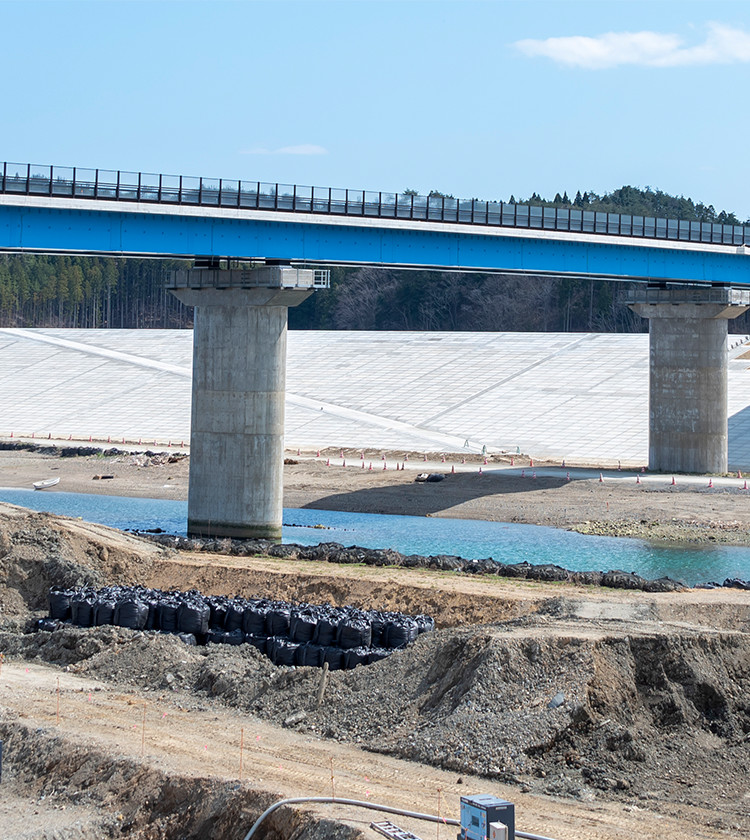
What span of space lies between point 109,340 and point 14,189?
244 feet

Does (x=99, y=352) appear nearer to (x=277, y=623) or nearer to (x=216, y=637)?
(x=216, y=637)

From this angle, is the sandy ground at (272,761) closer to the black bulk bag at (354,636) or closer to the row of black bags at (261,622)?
the row of black bags at (261,622)

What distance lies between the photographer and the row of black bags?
2723 cm

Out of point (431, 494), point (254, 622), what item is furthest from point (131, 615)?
point (431, 494)

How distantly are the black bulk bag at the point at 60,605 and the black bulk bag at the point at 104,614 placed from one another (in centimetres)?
133

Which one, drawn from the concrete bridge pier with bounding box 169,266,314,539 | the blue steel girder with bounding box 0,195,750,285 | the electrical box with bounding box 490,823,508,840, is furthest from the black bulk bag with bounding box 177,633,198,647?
the blue steel girder with bounding box 0,195,750,285

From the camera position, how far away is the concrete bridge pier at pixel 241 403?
45875 millimetres

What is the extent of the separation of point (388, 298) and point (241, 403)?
118 meters

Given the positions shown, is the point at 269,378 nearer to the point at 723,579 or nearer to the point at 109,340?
the point at 723,579

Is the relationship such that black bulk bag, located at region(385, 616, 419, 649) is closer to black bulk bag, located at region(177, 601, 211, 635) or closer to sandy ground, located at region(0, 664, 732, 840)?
black bulk bag, located at region(177, 601, 211, 635)

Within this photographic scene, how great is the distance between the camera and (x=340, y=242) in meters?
51.3

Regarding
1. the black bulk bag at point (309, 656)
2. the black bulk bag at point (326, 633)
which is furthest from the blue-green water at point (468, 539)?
the black bulk bag at point (309, 656)

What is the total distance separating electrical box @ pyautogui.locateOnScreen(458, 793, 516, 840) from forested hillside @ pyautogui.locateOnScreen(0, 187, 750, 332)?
115 m

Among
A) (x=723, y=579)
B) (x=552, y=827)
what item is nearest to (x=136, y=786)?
(x=552, y=827)
